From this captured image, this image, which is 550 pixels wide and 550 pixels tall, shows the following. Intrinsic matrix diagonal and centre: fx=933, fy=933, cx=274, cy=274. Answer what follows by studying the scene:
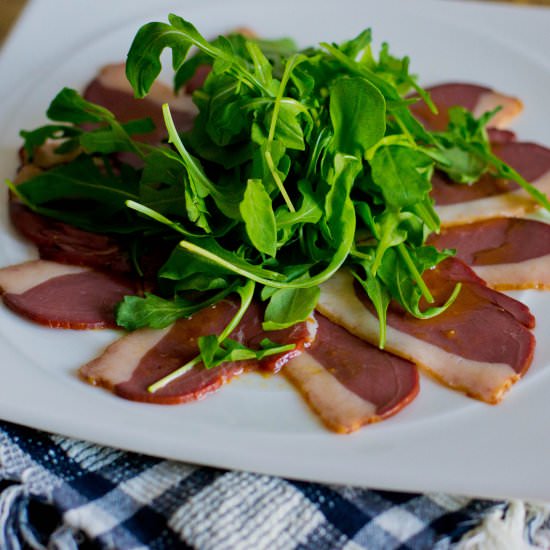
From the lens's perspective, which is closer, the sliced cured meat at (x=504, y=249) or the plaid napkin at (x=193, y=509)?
the plaid napkin at (x=193, y=509)

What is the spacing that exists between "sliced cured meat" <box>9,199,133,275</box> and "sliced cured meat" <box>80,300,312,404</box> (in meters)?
0.26

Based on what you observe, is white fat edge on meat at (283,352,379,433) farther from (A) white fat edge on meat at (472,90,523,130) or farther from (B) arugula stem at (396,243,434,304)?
(A) white fat edge on meat at (472,90,523,130)

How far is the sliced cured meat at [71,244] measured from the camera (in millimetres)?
2338

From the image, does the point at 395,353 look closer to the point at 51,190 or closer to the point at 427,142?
the point at 427,142

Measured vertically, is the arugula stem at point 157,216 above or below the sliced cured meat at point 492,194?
below

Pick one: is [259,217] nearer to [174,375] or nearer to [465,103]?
[174,375]

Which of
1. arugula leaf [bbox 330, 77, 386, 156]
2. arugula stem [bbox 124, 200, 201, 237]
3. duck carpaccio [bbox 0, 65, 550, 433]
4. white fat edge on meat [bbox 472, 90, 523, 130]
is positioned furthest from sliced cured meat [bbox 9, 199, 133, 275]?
white fat edge on meat [bbox 472, 90, 523, 130]

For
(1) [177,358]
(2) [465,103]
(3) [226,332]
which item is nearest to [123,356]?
(1) [177,358]

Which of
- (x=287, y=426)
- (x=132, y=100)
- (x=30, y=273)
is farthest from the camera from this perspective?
(x=132, y=100)

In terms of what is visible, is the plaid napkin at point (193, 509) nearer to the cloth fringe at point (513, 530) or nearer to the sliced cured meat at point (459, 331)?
the cloth fringe at point (513, 530)

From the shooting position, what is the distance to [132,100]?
296 cm

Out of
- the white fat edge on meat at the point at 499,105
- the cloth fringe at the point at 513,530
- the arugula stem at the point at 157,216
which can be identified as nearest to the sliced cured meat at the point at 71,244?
the arugula stem at the point at 157,216

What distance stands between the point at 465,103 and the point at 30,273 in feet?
4.91

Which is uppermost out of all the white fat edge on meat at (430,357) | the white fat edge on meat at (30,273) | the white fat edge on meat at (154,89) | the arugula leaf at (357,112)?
the arugula leaf at (357,112)
